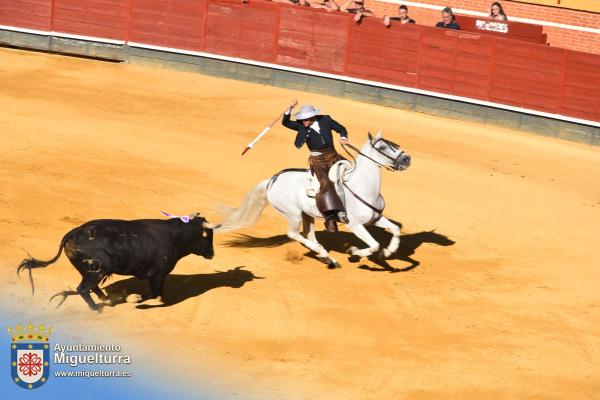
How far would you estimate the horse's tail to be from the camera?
1491 centimetres

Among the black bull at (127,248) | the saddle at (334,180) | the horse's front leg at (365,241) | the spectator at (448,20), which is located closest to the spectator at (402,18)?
the spectator at (448,20)

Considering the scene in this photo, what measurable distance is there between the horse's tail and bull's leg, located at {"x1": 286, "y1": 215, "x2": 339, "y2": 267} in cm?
48

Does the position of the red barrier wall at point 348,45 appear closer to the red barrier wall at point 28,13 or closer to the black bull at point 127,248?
the red barrier wall at point 28,13

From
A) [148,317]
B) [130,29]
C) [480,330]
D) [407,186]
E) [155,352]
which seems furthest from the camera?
[130,29]

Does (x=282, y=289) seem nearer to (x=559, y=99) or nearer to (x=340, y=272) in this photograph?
(x=340, y=272)

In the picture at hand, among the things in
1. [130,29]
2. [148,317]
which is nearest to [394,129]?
[130,29]

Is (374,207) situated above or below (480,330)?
above

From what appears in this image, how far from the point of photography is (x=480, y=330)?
42.5 ft

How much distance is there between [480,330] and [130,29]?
59.7 ft

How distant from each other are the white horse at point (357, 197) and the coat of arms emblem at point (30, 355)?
414 cm

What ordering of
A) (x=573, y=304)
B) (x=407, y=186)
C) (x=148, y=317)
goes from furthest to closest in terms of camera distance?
(x=407, y=186) < (x=573, y=304) < (x=148, y=317)

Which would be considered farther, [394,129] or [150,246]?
[394,129]

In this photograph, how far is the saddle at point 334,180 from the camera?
14.4 meters

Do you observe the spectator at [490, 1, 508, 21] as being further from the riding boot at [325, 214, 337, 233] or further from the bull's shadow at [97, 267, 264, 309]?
the bull's shadow at [97, 267, 264, 309]
